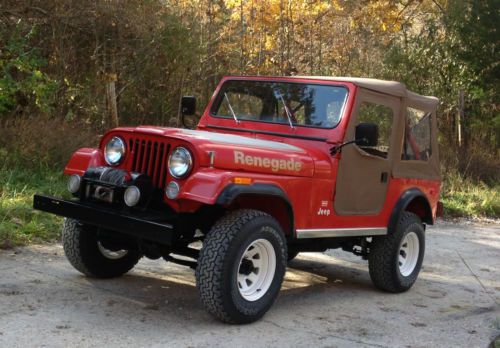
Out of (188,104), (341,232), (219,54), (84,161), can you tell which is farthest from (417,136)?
(219,54)

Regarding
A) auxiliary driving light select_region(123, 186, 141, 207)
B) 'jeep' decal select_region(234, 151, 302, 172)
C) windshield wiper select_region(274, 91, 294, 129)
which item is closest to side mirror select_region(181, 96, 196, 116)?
windshield wiper select_region(274, 91, 294, 129)

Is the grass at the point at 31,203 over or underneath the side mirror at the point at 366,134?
underneath

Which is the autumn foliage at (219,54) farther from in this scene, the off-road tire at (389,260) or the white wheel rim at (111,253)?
the off-road tire at (389,260)

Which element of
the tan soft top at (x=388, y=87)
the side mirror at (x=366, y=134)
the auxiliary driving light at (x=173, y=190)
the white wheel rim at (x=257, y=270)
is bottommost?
the white wheel rim at (x=257, y=270)

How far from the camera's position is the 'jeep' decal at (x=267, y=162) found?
4641 millimetres

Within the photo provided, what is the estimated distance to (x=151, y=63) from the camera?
1223 cm

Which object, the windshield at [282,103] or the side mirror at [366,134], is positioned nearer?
the side mirror at [366,134]

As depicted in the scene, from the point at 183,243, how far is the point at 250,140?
100 centimetres

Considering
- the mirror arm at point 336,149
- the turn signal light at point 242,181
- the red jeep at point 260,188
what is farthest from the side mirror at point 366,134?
the turn signal light at point 242,181

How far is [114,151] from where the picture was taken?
500 cm

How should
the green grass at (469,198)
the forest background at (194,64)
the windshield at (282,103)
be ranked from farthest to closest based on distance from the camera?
the green grass at (469,198)
the forest background at (194,64)
the windshield at (282,103)

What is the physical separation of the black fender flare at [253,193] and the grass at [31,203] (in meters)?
3.13

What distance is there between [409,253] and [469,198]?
666 cm

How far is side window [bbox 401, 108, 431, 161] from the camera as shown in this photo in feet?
20.7
